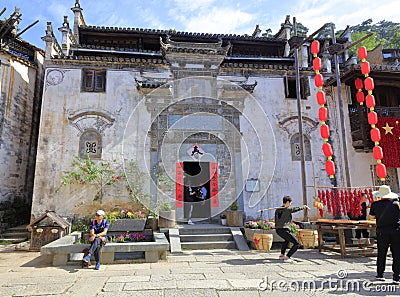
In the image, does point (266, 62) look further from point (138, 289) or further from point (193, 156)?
point (138, 289)

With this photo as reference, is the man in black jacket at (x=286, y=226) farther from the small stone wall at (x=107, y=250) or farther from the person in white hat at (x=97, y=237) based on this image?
the person in white hat at (x=97, y=237)

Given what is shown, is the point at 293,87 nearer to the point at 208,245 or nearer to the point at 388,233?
the point at 208,245

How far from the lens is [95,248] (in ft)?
19.3

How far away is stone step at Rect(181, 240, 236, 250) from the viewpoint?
7.94 metres

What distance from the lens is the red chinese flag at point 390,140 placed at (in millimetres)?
11281

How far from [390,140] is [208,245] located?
860 centimetres

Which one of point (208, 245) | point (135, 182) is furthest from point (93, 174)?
point (208, 245)

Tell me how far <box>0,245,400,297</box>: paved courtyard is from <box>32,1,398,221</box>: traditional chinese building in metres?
4.11

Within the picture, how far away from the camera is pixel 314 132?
38.8 feet

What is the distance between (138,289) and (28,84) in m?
10.9

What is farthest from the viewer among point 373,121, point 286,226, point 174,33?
point 174,33

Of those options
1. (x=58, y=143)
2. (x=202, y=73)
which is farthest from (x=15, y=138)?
(x=202, y=73)

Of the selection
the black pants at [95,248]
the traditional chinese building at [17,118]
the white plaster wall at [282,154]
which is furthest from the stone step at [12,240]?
the white plaster wall at [282,154]

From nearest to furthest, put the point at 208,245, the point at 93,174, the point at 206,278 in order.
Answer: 1. the point at 206,278
2. the point at 208,245
3. the point at 93,174
